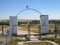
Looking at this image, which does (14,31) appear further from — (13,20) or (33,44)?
(33,44)

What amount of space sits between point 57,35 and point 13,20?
5.11 m

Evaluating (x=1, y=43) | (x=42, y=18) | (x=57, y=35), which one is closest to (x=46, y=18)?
(x=42, y=18)

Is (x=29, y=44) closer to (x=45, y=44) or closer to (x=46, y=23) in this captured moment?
(x=45, y=44)

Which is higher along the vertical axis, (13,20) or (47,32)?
(13,20)

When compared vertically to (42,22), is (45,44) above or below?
below

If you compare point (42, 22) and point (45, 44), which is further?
point (42, 22)

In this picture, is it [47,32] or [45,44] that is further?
[47,32]

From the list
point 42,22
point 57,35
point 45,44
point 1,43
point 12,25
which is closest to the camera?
point 1,43

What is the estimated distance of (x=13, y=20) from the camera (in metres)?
18.9

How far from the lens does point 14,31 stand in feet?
61.2

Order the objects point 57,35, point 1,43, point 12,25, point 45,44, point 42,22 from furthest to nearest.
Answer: point 42,22, point 12,25, point 57,35, point 45,44, point 1,43

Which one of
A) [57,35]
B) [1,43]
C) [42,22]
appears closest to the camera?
[1,43]

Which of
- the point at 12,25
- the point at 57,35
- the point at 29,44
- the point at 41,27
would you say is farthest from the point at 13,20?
the point at 29,44

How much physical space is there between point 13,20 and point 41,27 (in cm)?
312
